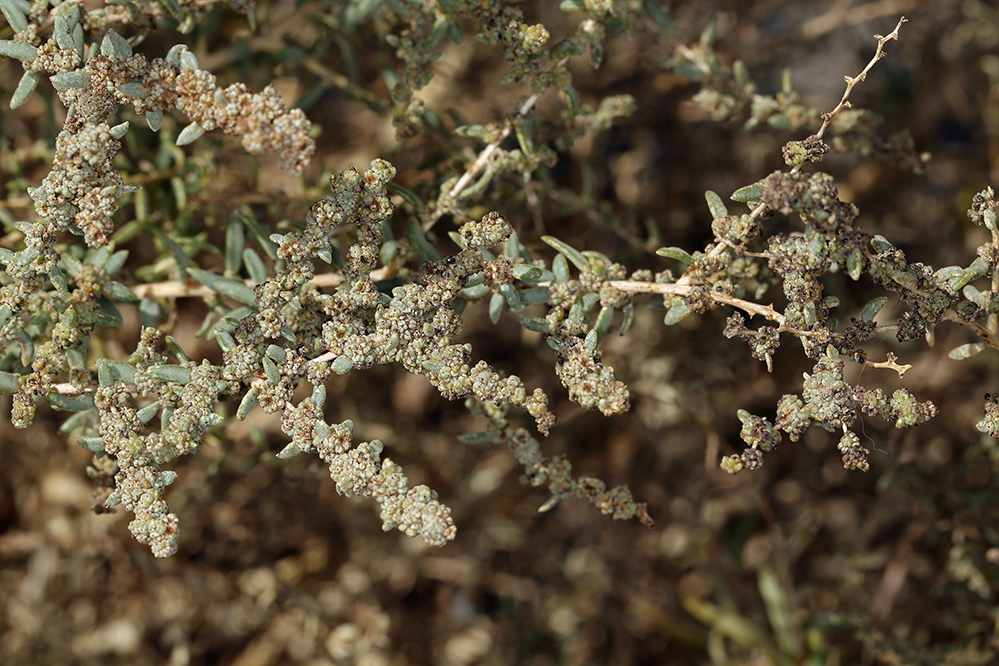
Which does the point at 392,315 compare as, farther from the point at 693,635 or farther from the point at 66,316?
the point at 693,635

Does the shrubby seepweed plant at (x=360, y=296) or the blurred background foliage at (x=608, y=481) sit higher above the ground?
the shrubby seepweed plant at (x=360, y=296)

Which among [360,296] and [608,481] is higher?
[360,296]

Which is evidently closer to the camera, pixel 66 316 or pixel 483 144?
pixel 66 316

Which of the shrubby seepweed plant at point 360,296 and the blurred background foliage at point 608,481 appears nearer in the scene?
the shrubby seepweed plant at point 360,296

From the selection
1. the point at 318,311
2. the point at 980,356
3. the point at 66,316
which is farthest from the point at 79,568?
the point at 980,356

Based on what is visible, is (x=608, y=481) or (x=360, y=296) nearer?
(x=360, y=296)
